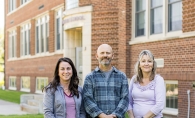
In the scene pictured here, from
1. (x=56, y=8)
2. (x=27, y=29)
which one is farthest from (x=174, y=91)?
(x=27, y=29)

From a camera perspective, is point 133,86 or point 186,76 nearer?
point 133,86

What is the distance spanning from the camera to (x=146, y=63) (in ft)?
17.3

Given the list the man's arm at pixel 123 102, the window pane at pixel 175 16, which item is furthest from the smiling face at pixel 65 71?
the window pane at pixel 175 16

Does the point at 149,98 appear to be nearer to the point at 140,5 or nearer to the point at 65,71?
the point at 65,71

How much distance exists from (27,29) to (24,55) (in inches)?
72.5

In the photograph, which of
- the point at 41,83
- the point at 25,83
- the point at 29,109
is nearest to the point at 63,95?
the point at 29,109

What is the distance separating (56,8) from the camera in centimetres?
2252

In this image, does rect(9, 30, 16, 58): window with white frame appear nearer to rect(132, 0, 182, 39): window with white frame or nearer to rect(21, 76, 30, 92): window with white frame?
rect(21, 76, 30, 92): window with white frame

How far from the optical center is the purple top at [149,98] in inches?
208

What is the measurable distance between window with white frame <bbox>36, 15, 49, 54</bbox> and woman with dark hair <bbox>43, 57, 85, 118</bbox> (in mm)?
19237

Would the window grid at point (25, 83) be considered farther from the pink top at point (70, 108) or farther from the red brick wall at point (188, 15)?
the pink top at point (70, 108)

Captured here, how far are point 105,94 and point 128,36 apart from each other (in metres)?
9.66

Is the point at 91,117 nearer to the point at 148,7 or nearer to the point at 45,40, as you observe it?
the point at 148,7

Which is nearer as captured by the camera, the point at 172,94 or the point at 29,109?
the point at 172,94
